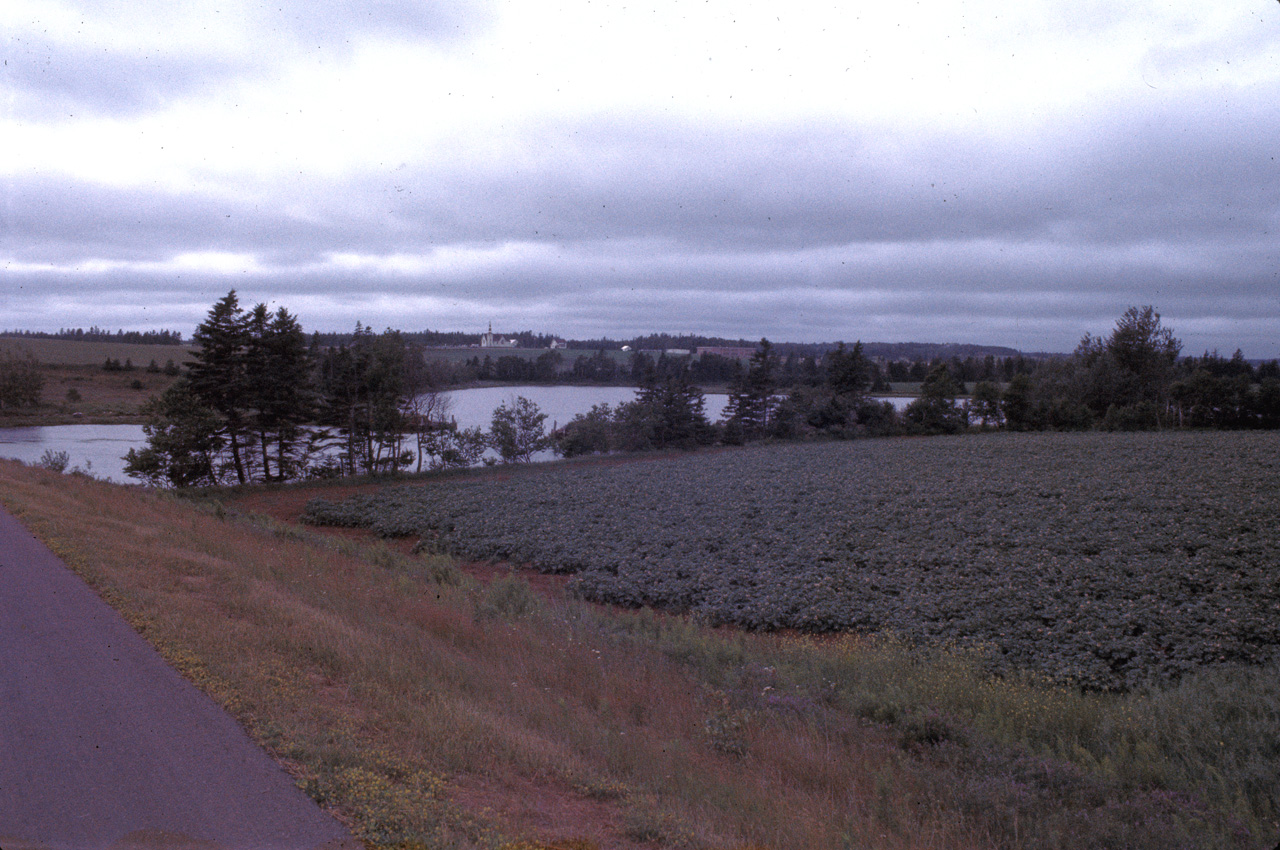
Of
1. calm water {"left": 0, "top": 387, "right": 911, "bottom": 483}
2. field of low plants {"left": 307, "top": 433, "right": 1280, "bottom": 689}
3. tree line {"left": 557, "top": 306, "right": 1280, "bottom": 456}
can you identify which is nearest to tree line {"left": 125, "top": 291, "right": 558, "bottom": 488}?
calm water {"left": 0, "top": 387, "right": 911, "bottom": 483}

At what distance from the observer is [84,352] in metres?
92.4

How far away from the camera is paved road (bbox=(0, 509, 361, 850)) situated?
12.9 feet

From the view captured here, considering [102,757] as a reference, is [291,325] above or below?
above

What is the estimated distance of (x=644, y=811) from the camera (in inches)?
177

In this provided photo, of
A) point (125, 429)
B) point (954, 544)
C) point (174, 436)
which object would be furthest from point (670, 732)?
point (125, 429)

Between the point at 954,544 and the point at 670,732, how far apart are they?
1228 cm

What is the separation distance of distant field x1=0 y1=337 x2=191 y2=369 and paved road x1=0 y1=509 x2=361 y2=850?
80.7 metres

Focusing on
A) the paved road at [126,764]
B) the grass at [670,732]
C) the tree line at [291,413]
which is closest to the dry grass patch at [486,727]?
the grass at [670,732]

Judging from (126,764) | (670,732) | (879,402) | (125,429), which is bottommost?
(125,429)

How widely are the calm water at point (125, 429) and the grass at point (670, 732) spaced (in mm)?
41234

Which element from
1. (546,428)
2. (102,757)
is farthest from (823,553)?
(546,428)

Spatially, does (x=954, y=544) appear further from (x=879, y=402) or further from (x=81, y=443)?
(x=81, y=443)

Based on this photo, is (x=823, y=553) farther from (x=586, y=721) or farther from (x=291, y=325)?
(x=291, y=325)

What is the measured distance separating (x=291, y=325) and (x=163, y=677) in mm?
39579
